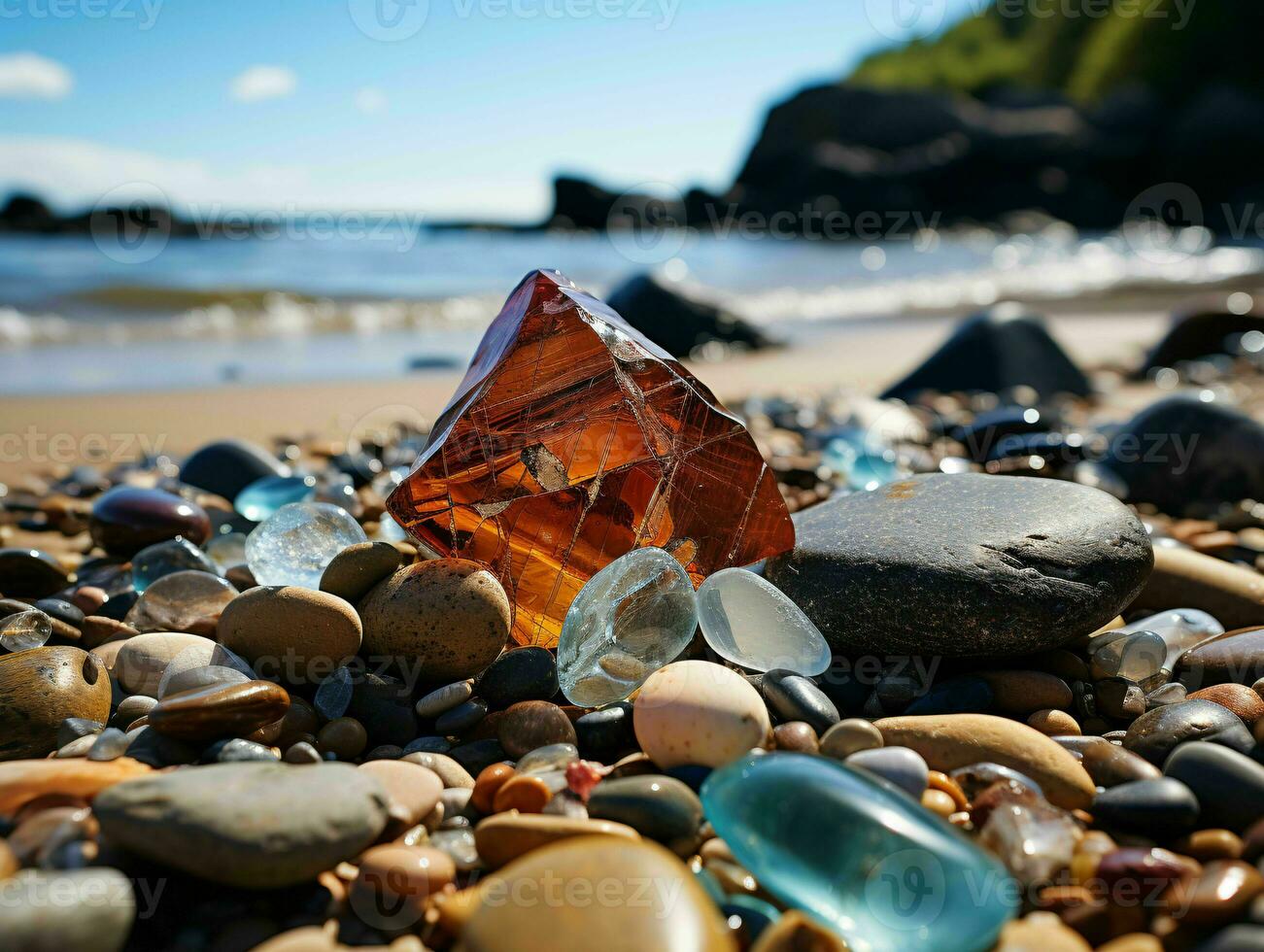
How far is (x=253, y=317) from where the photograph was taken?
32.5 ft

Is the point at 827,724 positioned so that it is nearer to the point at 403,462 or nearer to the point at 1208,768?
the point at 1208,768

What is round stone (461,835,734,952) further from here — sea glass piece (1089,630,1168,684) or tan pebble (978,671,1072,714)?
sea glass piece (1089,630,1168,684)

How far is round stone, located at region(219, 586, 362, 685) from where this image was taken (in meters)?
2.00

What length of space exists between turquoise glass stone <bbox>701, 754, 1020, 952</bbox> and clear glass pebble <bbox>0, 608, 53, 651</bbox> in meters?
1.59

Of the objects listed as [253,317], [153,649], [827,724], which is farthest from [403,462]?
[253,317]

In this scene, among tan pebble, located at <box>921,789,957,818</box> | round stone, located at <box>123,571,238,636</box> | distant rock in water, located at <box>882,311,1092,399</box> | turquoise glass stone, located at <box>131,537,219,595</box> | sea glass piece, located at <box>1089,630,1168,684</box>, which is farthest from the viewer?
distant rock in water, located at <box>882,311,1092,399</box>

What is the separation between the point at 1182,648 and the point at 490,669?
1.60 metres

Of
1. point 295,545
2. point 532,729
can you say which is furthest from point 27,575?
point 532,729

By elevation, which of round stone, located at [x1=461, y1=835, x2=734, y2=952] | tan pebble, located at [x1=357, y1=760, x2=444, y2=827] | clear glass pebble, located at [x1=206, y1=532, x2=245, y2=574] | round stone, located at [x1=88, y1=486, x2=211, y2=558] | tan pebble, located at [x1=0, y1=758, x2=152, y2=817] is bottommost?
tan pebble, located at [x1=357, y1=760, x2=444, y2=827]

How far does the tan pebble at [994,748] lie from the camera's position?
1.66 metres

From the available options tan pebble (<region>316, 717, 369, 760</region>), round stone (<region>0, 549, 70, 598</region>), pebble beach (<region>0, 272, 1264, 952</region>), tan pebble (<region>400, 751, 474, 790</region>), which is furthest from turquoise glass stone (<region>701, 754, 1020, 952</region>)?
round stone (<region>0, 549, 70, 598</region>)

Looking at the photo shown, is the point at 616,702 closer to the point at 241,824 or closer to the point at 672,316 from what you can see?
the point at 241,824

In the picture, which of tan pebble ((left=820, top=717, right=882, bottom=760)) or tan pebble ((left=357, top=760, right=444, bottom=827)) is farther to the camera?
tan pebble ((left=820, top=717, right=882, bottom=760))

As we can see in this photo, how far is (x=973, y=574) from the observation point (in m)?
2.06
